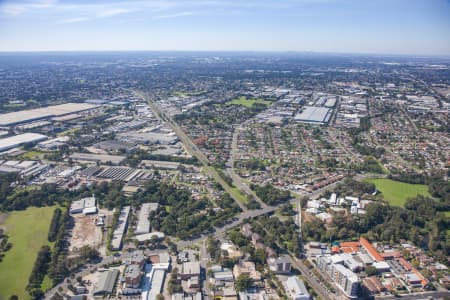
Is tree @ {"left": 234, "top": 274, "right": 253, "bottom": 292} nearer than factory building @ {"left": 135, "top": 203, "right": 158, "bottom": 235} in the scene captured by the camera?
Yes

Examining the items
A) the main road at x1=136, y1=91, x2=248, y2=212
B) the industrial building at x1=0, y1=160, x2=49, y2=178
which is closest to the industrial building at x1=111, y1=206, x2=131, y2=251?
the main road at x1=136, y1=91, x2=248, y2=212

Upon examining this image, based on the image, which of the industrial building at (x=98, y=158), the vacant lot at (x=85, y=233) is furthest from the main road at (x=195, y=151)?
the vacant lot at (x=85, y=233)

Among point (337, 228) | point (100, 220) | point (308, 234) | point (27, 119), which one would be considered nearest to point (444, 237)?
point (337, 228)

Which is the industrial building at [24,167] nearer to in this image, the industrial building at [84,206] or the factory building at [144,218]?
the industrial building at [84,206]

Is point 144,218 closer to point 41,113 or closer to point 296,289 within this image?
point 296,289

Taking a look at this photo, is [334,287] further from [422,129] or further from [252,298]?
[422,129]

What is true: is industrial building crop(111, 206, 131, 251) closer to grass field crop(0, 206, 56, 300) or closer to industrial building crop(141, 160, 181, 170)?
grass field crop(0, 206, 56, 300)

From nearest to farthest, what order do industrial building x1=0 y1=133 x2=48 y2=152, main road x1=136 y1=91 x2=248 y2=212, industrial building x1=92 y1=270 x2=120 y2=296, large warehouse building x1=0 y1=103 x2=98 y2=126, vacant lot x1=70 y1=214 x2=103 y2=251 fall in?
industrial building x1=92 y1=270 x2=120 y2=296 → vacant lot x1=70 y1=214 x2=103 y2=251 → main road x1=136 y1=91 x2=248 y2=212 → industrial building x1=0 y1=133 x2=48 y2=152 → large warehouse building x1=0 y1=103 x2=98 y2=126
